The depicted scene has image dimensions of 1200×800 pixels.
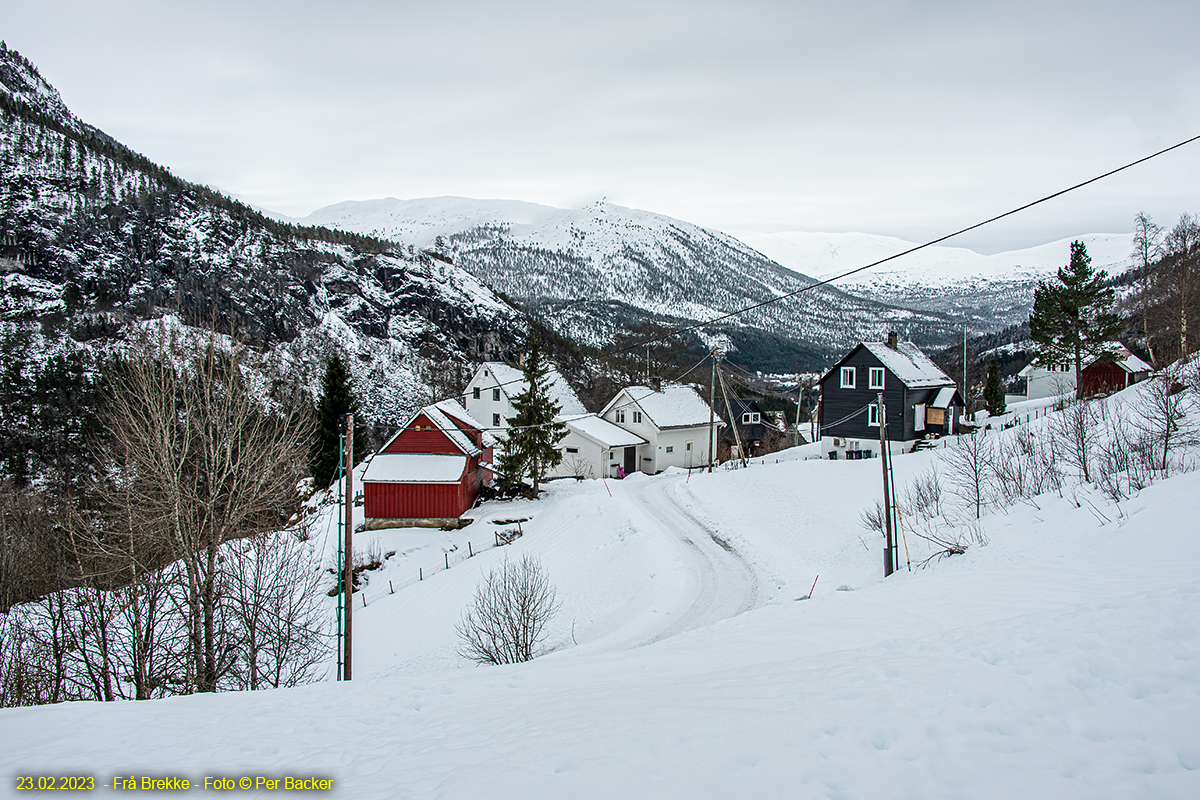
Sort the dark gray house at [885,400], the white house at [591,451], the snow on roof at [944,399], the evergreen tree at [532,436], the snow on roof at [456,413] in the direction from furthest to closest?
1. the white house at [591,451]
2. the snow on roof at [944,399]
3. the dark gray house at [885,400]
4. the snow on roof at [456,413]
5. the evergreen tree at [532,436]

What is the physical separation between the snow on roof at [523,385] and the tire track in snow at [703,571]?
2091 cm

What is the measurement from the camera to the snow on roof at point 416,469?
3152 centimetres

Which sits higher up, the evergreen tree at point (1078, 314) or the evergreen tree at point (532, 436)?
the evergreen tree at point (1078, 314)

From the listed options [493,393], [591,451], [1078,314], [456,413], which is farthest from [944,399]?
[493,393]

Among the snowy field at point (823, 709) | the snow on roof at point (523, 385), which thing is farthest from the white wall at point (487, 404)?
the snowy field at point (823, 709)

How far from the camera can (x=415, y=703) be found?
877 centimetres

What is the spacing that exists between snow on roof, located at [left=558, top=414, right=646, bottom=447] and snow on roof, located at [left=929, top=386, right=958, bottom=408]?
21098 mm

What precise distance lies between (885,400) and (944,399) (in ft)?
15.6

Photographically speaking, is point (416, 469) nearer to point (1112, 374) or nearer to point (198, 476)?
point (198, 476)

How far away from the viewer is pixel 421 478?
1243 inches

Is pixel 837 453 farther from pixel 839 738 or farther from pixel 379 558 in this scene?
pixel 839 738

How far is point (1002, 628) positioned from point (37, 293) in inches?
4472

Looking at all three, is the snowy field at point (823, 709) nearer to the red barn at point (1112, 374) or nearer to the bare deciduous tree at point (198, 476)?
the bare deciduous tree at point (198, 476)

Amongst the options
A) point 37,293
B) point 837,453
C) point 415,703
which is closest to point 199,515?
point 415,703
